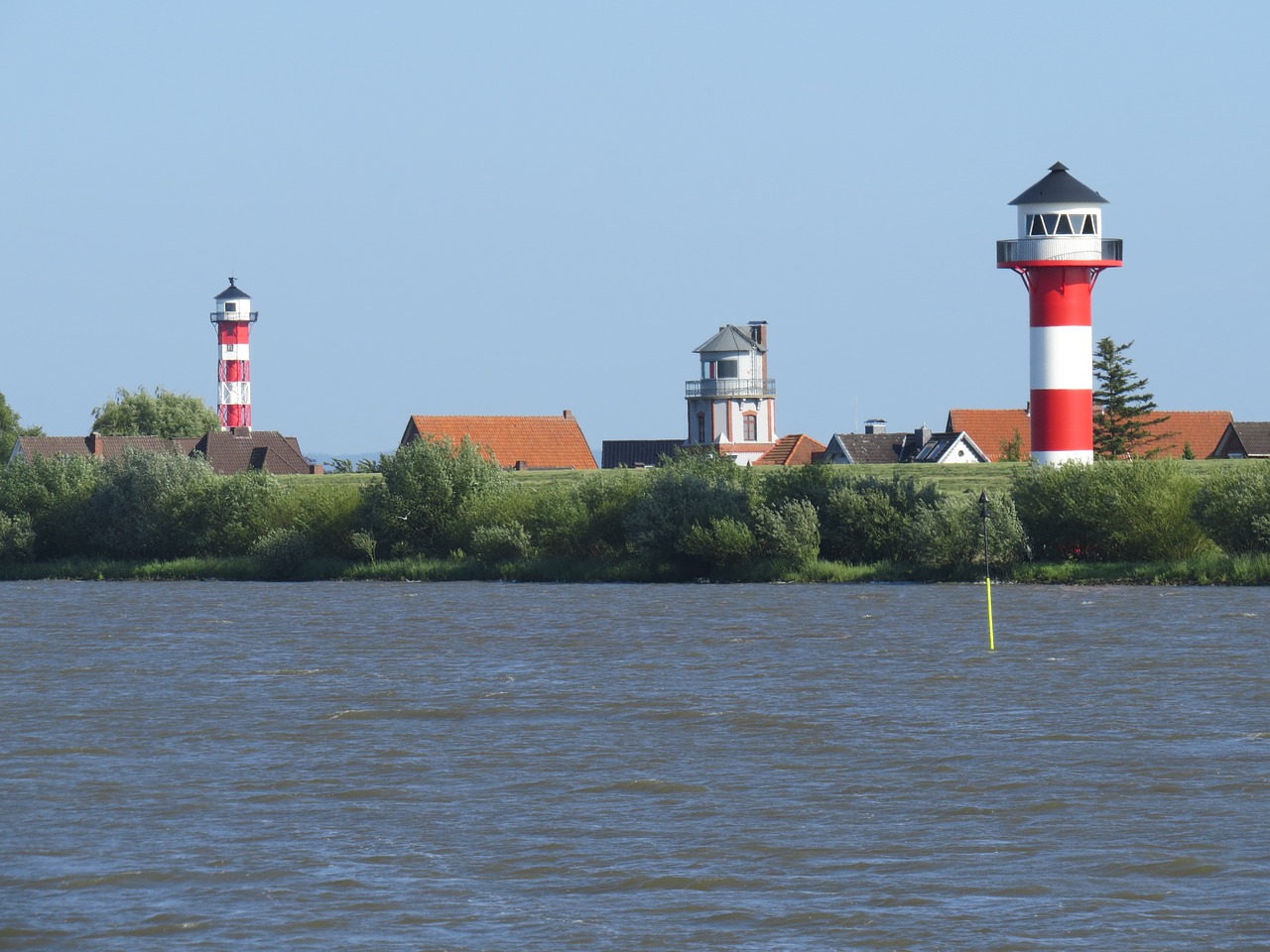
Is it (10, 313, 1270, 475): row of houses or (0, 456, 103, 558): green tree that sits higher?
(10, 313, 1270, 475): row of houses

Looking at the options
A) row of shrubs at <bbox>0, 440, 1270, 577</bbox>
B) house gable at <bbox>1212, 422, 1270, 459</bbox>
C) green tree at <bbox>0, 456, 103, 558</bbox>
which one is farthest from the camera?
house gable at <bbox>1212, 422, 1270, 459</bbox>

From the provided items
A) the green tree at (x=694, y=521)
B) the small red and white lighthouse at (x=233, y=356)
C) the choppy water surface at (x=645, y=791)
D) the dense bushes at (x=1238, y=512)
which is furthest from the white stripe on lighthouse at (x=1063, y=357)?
the small red and white lighthouse at (x=233, y=356)

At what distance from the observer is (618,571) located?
52.4 m

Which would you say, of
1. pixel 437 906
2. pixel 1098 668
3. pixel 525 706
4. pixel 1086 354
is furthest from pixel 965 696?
pixel 1086 354

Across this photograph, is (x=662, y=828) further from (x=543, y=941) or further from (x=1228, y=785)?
(x=1228, y=785)

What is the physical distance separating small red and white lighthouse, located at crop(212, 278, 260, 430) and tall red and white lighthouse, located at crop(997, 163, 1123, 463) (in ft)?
226

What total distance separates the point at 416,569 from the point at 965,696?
31.0m

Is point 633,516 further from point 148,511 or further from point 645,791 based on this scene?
point 645,791

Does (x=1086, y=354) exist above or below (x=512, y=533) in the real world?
above

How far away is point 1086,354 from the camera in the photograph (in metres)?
49.2

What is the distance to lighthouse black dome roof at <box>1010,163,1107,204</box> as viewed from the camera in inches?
1999

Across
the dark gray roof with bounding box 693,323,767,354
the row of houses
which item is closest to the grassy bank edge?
the row of houses

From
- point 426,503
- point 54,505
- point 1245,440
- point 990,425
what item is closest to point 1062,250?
point 426,503

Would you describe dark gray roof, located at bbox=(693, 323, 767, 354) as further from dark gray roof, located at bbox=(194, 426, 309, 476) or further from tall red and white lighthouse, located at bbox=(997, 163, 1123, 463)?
tall red and white lighthouse, located at bbox=(997, 163, 1123, 463)
